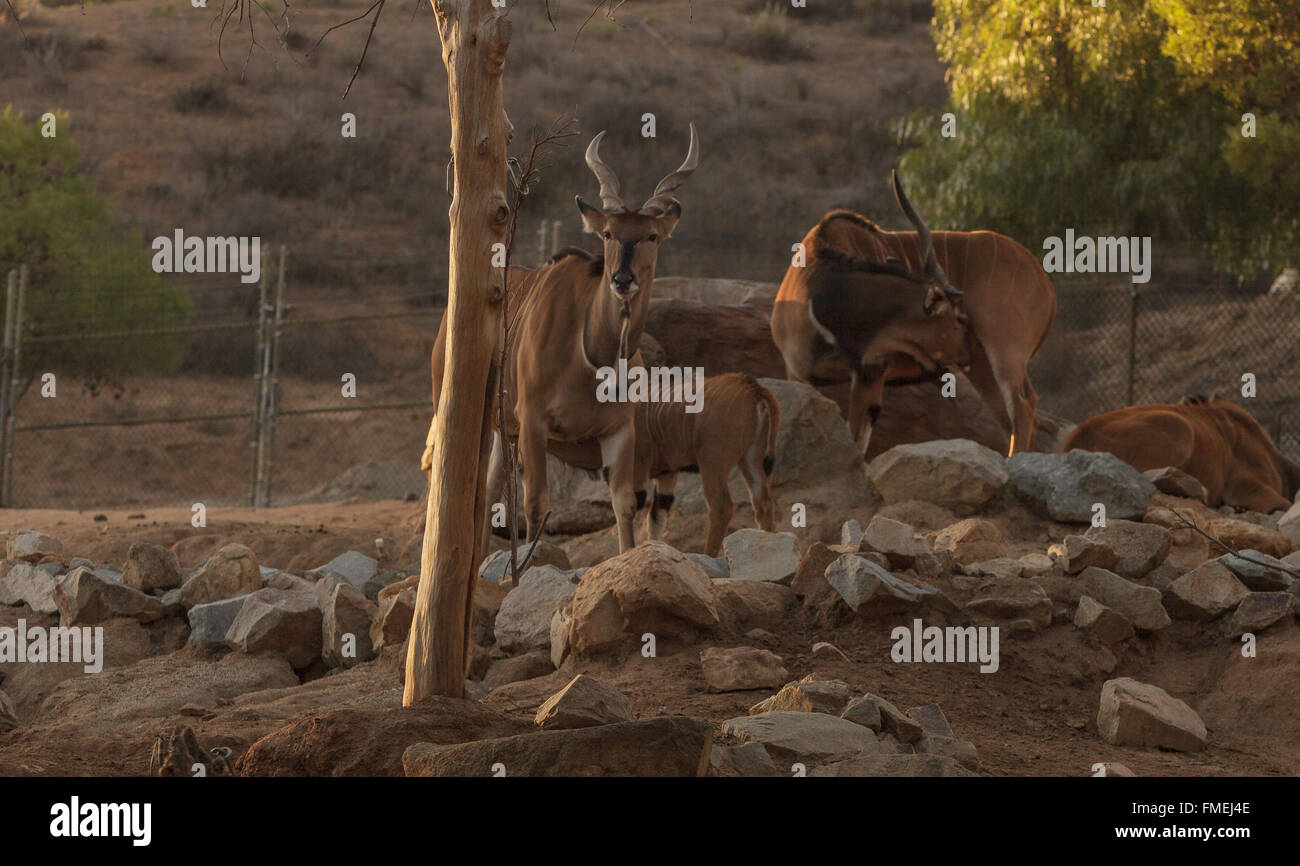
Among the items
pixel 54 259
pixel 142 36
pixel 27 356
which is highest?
pixel 142 36

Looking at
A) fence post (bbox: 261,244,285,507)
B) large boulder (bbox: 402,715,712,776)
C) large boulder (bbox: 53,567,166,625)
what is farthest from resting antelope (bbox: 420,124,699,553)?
fence post (bbox: 261,244,285,507)

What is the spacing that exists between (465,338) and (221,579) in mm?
3847

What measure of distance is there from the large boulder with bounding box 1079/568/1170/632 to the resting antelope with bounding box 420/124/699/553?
8.84ft

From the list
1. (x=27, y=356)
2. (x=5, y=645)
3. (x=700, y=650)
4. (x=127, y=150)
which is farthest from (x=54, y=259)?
(x=700, y=650)

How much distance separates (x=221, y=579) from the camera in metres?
7.70

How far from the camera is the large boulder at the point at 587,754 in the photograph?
3760 millimetres

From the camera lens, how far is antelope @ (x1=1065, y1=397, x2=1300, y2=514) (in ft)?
33.4

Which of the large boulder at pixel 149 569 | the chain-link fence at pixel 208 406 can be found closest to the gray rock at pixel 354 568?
the large boulder at pixel 149 569

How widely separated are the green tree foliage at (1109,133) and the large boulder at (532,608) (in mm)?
13308

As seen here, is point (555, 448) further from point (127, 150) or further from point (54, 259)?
point (127, 150)

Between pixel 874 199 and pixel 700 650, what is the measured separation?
1026 inches

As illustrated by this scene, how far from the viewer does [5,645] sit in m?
7.59

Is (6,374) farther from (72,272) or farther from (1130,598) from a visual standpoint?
Result: (1130,598)

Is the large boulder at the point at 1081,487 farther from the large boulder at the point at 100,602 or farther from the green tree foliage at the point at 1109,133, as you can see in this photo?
the green tree foliage at the point at 1109,133
